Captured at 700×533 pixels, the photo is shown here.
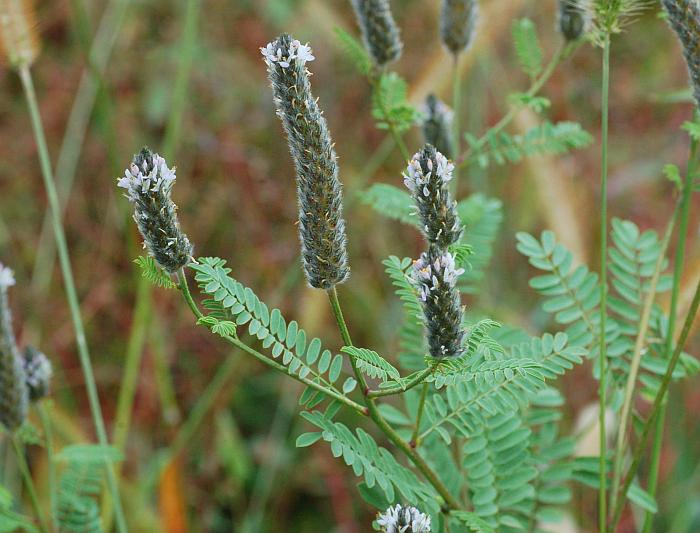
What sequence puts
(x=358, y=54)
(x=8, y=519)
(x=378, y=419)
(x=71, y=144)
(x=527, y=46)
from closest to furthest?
1. (x=378, y=419)
2. (x=8, y=519)
3. (x=358, y=54)
4. (x=527, y=46)
5. (x=71, y=144)

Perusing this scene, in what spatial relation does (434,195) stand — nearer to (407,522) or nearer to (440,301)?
Answer: (440,301)

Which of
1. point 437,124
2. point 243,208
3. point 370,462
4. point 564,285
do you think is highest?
point 243,208

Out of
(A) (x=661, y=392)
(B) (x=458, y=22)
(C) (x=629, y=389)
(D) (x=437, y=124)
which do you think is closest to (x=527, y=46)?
(B) (x=458, y=22)

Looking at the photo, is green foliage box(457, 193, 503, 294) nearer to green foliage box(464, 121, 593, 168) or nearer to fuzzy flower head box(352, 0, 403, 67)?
green foliage box(464, 121, 593, 168)

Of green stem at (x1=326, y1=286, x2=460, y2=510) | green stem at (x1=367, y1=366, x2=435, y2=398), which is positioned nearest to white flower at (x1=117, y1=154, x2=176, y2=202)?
green stem at (x1=326, y1=286, x2=460, y2=510)

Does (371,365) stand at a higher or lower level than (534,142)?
lower

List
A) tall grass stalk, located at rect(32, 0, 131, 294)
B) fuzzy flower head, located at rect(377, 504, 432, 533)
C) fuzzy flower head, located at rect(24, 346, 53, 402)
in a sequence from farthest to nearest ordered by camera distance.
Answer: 1. tall grass stalk, located at rect(32, 0, 131, 294)
2. fuzzy flower head, located at rect(24, 346, 53, 402)
3. fuzzy flower head, located at rect(377, 504, 432, 533)
